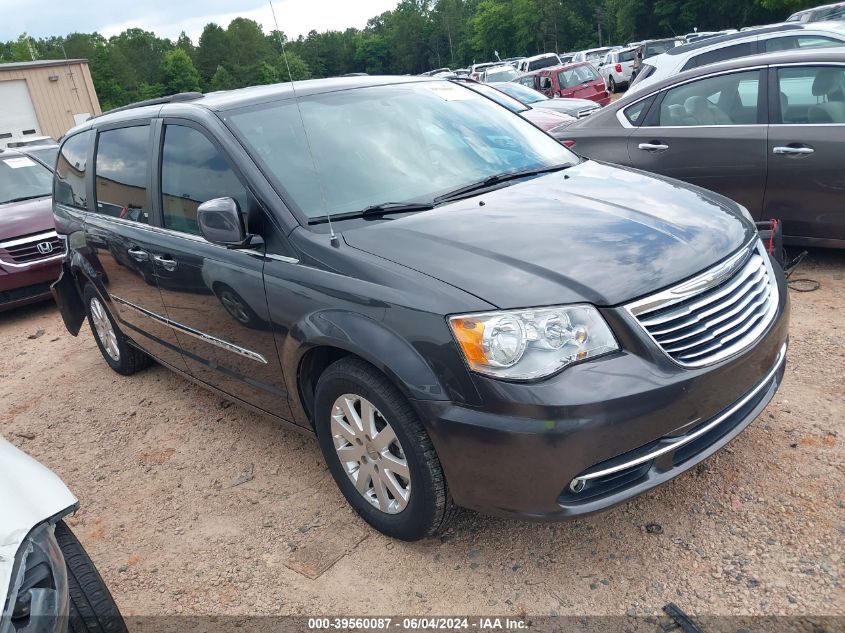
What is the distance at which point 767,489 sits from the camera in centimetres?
290

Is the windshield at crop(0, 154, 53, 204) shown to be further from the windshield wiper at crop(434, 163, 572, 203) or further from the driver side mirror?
the windshield wiper at crop(434, 163, 572, 203)

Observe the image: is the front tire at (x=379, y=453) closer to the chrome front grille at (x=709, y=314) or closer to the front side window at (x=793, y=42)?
the chrome front grille at (x=709, y=314)

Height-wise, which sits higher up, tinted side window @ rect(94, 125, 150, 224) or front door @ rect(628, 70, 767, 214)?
tinted side window @ rect(94, 125, 150, 224)

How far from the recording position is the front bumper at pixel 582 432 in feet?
7.43

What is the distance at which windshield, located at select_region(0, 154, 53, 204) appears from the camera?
829 cm

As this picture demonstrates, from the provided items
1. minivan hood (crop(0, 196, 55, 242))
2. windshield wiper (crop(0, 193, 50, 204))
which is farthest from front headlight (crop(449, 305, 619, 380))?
windshield wiper (crop(0, 193, 50, 204))

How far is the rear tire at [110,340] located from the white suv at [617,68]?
17.6m

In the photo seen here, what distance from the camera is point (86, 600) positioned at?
7.35 feet

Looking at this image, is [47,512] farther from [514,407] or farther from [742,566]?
[742,566]

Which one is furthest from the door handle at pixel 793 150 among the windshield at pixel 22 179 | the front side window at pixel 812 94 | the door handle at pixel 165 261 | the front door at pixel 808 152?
the windshield at pixel 22 179

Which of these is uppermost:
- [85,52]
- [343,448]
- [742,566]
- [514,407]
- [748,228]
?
[85,52]

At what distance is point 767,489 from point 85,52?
330 feet

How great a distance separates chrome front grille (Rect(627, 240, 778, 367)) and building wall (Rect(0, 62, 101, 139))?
106 feet

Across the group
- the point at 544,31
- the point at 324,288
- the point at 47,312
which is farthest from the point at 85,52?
the point at 324,288
